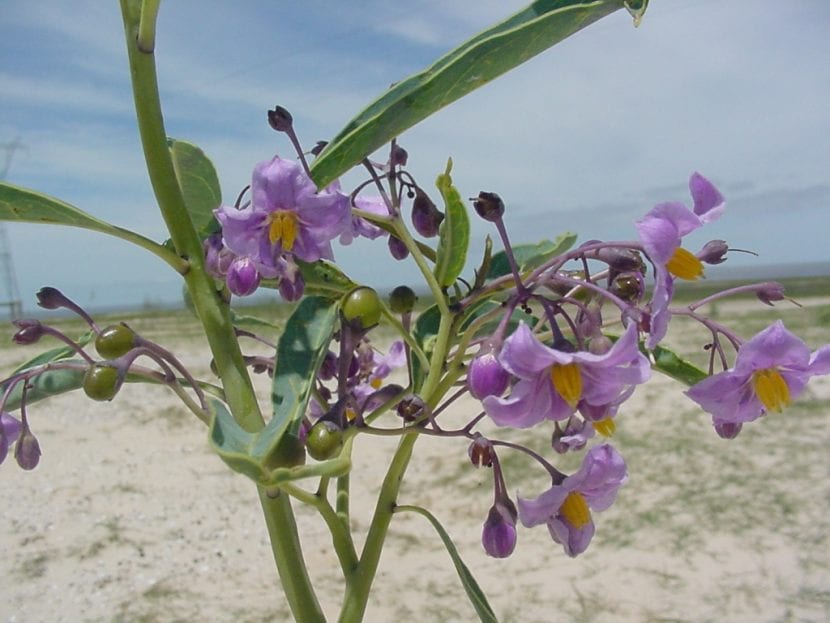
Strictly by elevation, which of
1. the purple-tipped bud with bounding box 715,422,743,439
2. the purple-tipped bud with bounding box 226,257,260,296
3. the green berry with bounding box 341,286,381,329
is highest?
the purple-tipped bud with bounding box 226,257,260,296

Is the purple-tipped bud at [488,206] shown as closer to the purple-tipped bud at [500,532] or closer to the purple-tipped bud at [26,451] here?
the purple-tipped bud at [500,532]

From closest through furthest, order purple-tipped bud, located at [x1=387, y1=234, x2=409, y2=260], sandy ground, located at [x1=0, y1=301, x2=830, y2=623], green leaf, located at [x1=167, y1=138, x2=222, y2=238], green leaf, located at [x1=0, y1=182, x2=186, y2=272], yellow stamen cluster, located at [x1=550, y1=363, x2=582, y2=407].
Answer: yellow stamen cluster, located at [x1=550, y1=363, x2=582, y2=407] < green leaf, located at [x1=0, y1=182, x2=186, y2=272] < green leaf, located at [x1=167, y1=138, x2=222, y2=238] < purple-tipped bud, located at [x1=387, y1=234, x2=409, y2=260] < sandy ground, located at [x1=0, y1=301, x2=830, y2=623]

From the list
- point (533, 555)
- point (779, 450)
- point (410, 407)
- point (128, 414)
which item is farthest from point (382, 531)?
point (128, 414)

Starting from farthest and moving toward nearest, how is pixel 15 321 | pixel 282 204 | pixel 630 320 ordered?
pixel 15 321, pixel 282 204, pixel 630 320

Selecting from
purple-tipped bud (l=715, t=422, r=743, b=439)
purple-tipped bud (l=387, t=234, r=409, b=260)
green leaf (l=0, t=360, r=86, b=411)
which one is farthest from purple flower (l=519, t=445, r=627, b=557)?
green leaf (l=0, t=360, r=86, b=411)

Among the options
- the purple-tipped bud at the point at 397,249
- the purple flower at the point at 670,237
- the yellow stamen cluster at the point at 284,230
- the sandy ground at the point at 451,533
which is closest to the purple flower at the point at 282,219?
the yellow stamen cluster at the point at 284,230

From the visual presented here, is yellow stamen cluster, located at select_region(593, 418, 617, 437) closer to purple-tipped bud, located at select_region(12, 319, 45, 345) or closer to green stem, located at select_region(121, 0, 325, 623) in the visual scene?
green stem, located at select_region(121, 0, 325, 623)

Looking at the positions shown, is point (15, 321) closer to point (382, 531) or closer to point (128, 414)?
point (382, 531)
